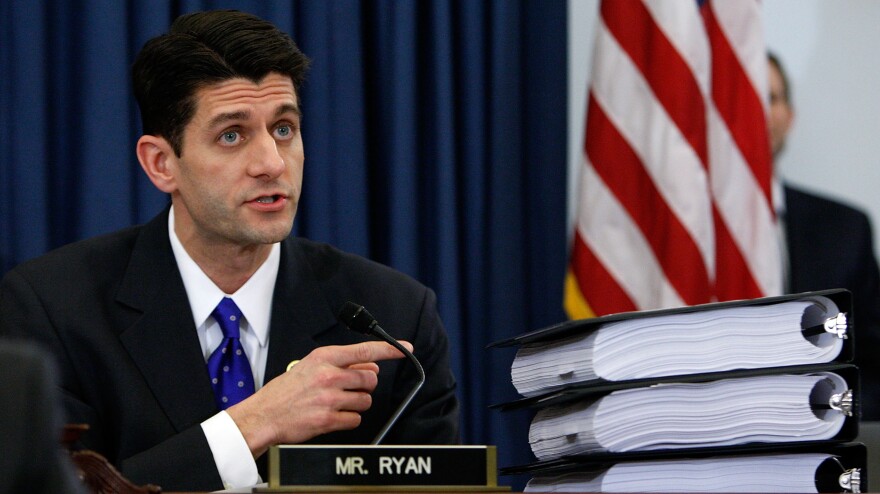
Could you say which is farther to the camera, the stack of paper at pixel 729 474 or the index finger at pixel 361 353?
the index finger at pixel 361 353

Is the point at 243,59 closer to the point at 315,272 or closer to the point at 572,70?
the point at 315,272

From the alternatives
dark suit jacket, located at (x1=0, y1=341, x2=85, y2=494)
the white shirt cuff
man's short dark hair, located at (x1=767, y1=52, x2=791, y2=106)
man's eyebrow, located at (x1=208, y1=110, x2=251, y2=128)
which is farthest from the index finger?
man's short dark hair, located at (x1=767, y1=52, x2=791, y2=106)

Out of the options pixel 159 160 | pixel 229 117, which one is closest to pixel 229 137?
pixel 229 117

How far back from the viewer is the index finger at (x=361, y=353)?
160cm

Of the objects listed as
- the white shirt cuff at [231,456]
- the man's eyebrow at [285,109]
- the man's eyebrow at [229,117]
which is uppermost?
the man's eyebrow at [285,109]

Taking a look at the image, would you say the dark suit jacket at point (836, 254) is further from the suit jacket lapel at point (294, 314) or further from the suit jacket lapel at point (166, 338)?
the suit jacket lapel at point (166, 338)

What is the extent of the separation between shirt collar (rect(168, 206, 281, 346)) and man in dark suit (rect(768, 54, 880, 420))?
1.69 metres

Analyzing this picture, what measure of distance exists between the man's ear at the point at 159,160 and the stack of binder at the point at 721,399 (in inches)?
41.4

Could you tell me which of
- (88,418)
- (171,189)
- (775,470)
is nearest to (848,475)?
(775,470)

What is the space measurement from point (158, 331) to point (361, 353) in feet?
1.66

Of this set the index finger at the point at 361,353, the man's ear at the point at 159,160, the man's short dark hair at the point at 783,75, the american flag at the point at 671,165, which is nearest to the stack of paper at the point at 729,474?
the index finger at the point at 361,353

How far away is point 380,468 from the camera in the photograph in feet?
4.05

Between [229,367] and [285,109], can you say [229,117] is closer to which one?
[285,109]

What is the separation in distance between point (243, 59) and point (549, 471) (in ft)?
3.21
